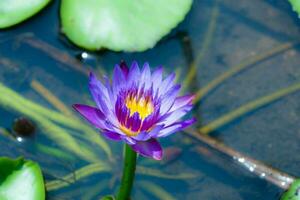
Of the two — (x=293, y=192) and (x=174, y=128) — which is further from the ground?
(x=174, y=128)

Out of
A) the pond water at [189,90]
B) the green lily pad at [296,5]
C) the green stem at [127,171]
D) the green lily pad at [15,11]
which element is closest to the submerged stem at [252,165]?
the pond water at [189,90]

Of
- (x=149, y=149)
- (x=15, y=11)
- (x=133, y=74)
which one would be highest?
(x=133, y=74)

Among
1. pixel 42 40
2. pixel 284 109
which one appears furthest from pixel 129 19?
pixel 284 109

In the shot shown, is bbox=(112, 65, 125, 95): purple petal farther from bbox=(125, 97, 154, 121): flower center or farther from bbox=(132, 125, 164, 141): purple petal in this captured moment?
bbox=(132, 125, 164, 141): purple petal

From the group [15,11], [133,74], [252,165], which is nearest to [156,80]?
[133,74]

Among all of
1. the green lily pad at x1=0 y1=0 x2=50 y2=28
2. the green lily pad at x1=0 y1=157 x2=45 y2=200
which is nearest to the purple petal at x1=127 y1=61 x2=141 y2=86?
the green lily pad at x1=0 y1=157 x2=45 y2=200

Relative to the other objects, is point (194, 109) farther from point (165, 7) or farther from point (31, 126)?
point (31, 126)

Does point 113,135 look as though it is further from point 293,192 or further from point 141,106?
point 293,192
